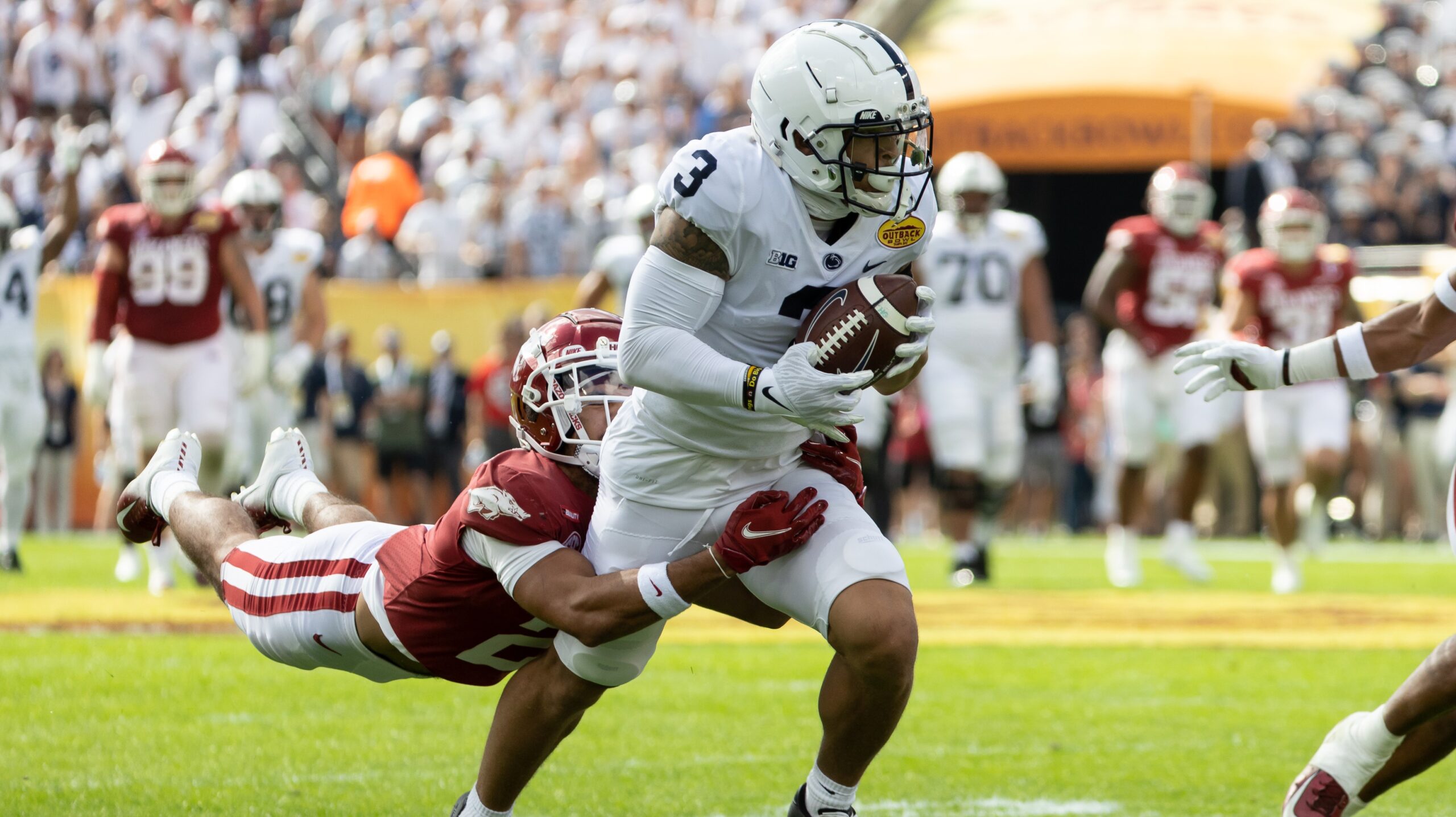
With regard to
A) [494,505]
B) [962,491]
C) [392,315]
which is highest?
[494,505]

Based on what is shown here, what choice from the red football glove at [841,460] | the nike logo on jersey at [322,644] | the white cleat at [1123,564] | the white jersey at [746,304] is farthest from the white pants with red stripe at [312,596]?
the white cleat at [1123,564]

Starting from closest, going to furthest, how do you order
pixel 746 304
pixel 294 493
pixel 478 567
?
pixel 746 304
pixel 478 567
pixel 294 493

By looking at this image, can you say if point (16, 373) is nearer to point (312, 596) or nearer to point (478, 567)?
point (312, 596)

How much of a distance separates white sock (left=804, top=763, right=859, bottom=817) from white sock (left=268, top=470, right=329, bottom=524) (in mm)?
1529

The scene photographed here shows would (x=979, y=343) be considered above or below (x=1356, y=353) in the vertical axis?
below

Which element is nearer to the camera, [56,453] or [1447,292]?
[1447,292]

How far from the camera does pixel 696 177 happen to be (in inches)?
130

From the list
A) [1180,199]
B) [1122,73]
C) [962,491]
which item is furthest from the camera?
[1122,73]

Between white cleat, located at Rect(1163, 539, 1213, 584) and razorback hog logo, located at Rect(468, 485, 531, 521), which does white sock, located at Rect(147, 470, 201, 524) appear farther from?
white cleat, located at Rect(1163, 539, 1213, 584)

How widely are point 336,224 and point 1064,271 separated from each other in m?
6.55

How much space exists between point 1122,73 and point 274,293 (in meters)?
8.02

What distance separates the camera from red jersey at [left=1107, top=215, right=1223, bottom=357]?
9.73 m

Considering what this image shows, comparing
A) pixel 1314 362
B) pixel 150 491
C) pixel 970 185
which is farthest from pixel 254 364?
pixel 1314 362

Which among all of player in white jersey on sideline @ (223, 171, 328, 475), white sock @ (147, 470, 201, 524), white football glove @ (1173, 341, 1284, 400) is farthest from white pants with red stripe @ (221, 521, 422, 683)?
player in white jersey on sideline @ (223, 171, 328, 475)
